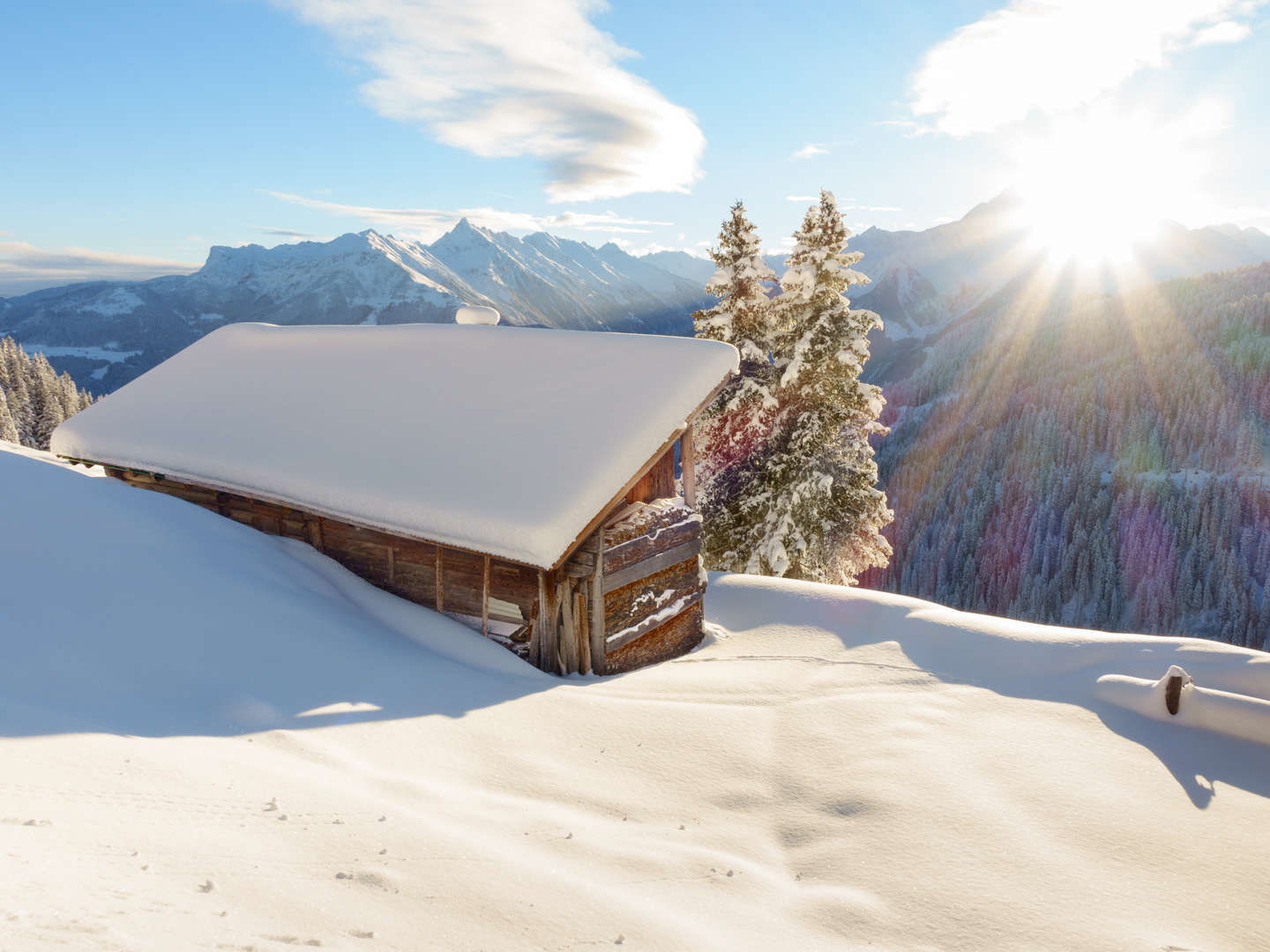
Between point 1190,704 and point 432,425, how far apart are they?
9.56 metres

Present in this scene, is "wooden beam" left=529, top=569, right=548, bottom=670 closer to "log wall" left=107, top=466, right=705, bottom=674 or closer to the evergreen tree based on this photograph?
"log wall" left=107, top=466, right=705, bottom=674

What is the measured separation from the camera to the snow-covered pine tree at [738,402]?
18.4 metres

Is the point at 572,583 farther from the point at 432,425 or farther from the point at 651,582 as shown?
the point at 432,425

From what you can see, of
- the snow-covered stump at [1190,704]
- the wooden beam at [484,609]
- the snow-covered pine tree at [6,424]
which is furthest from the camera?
the snow-covered pine tree at [6,424]

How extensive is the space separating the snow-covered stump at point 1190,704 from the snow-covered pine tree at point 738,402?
12.2m

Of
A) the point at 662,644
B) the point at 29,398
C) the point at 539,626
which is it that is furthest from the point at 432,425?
the point at 29,398

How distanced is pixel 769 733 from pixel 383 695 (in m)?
3.80

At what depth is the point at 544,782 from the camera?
5160mm

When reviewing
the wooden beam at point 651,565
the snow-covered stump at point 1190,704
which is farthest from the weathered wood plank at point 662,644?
the snow-covered stump at point 1190,704

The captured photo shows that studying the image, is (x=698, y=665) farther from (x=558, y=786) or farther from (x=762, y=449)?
(x=762, y=449)

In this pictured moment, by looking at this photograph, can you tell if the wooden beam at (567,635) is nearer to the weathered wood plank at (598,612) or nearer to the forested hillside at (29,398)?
the weathered wood plank at (598,612)

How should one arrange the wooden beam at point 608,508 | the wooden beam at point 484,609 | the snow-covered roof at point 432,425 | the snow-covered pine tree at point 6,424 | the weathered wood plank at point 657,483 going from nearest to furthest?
the wooden beam at point 608,508 → the snow-covered roof at point 432,425 → the wooden beam at point 484,609 → the weathered wood plank at point 657,483 → the snow-covered pine tree at point 6,424

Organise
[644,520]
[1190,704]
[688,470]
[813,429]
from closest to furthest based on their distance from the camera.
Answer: [1190,704] < [644,520] < [688,470] < [813,429]

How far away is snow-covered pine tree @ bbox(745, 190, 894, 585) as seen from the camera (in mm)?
17719
